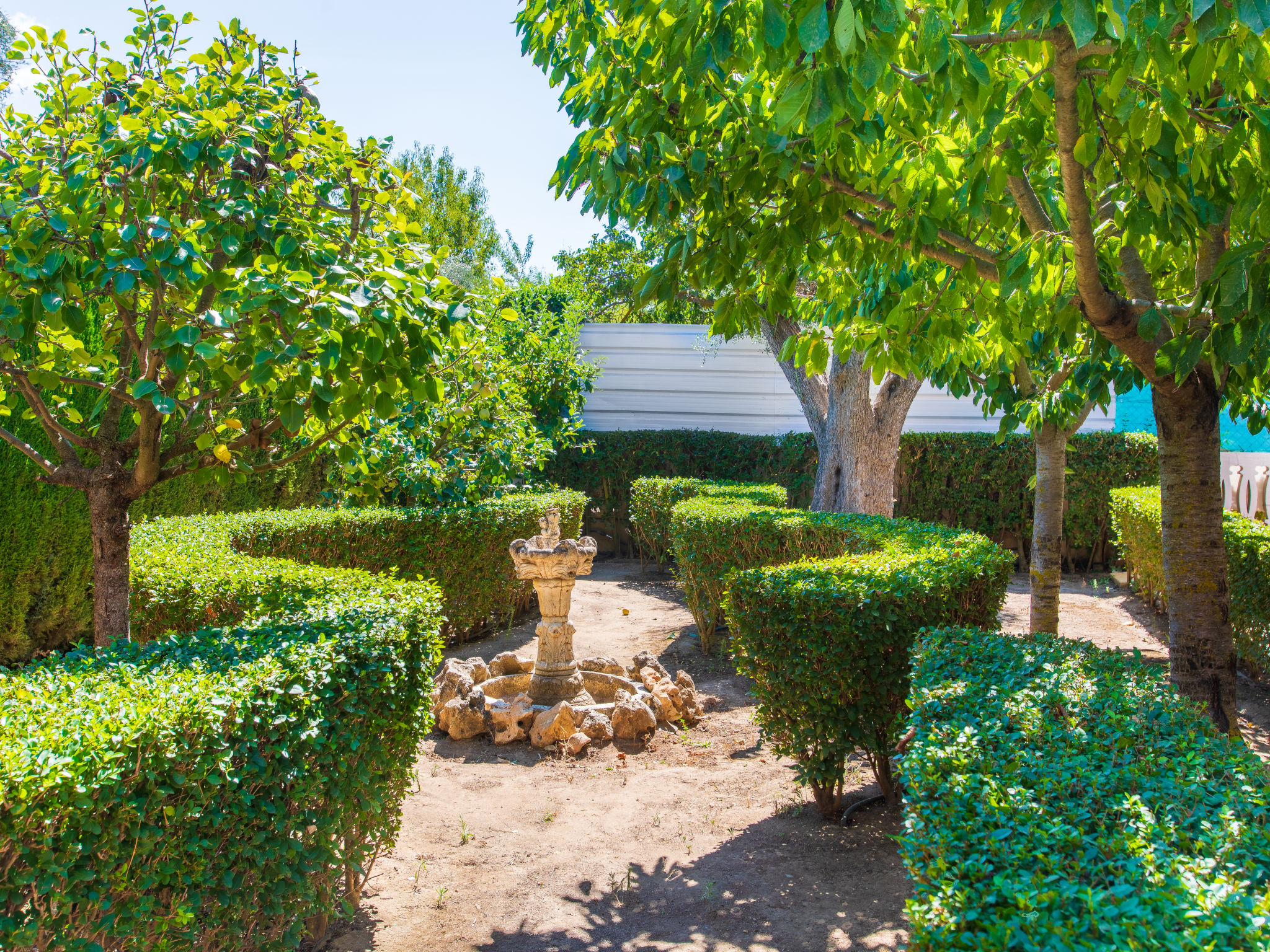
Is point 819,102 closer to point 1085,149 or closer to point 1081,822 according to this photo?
point 1085,149

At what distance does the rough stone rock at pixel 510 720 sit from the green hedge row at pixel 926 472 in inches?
253

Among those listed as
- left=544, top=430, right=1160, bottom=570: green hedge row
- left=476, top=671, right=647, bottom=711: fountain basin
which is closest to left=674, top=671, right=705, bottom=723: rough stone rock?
left=476, top=671, right=647, bottom=711: fountain basin

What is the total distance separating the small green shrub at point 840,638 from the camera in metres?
4.21

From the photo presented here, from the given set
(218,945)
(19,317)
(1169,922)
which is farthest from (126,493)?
(1169,922)

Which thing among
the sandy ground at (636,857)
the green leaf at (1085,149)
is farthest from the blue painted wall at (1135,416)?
the green leaf at (1085,149)

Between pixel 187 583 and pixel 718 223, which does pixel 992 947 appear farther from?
pixel 187 583

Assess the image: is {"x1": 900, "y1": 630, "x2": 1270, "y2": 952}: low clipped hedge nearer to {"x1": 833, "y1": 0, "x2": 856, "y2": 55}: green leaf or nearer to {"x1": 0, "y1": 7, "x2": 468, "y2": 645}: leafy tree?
{"x1": 833, "y1": 0, "x2": 856, "y2": 55}: green leaf

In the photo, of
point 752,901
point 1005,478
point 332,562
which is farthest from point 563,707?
point 1005,478

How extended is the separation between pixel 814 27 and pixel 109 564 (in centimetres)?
345

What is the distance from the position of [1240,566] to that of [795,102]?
20.6 ft

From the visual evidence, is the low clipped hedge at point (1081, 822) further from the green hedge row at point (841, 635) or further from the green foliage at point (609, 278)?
the green foliage at point (609, 278)

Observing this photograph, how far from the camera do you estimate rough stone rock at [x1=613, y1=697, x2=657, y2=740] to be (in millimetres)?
5859

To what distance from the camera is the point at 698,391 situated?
47.8 ft

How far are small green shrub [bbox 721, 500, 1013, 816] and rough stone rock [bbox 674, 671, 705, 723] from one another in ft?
5.05
